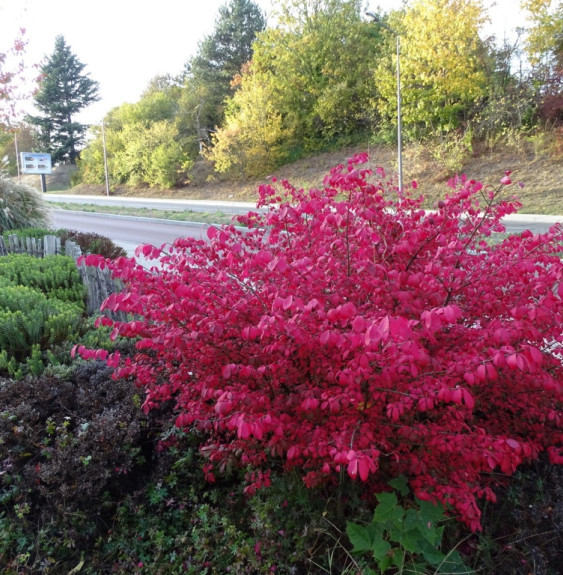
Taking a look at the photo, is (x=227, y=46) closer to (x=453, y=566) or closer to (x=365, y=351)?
(x=365, y=351)

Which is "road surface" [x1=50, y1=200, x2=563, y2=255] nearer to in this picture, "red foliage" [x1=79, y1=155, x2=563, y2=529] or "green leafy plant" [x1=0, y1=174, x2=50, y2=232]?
"green leafy plant" [x1=0, y1=174, x2=50, y2=232]

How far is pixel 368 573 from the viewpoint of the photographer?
2.20 meters

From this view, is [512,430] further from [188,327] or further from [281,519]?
[188,327]

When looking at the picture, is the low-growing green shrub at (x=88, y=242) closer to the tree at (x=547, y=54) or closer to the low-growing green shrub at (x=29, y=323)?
the low-growing green shrub at (x=29, y=323)

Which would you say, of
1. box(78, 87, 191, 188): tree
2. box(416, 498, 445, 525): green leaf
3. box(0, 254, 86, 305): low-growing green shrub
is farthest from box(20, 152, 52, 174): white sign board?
box(416, 498, 445, 525): green leaf

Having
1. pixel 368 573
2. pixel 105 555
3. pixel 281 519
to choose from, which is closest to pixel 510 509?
pixel 368 573

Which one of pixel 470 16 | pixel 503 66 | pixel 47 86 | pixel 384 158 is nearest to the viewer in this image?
pixel 470 16

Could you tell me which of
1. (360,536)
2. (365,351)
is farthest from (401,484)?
(365,351)

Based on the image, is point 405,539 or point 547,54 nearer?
point 405,539

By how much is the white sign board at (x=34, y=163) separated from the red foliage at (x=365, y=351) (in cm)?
3783

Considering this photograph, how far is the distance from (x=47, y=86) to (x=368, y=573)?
166 ft

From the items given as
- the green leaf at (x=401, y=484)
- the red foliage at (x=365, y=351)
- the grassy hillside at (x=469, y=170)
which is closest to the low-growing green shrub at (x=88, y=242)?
the red foliage at (x=365, y=351)

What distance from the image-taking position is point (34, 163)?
118ft

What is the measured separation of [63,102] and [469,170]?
3860 centimetres
